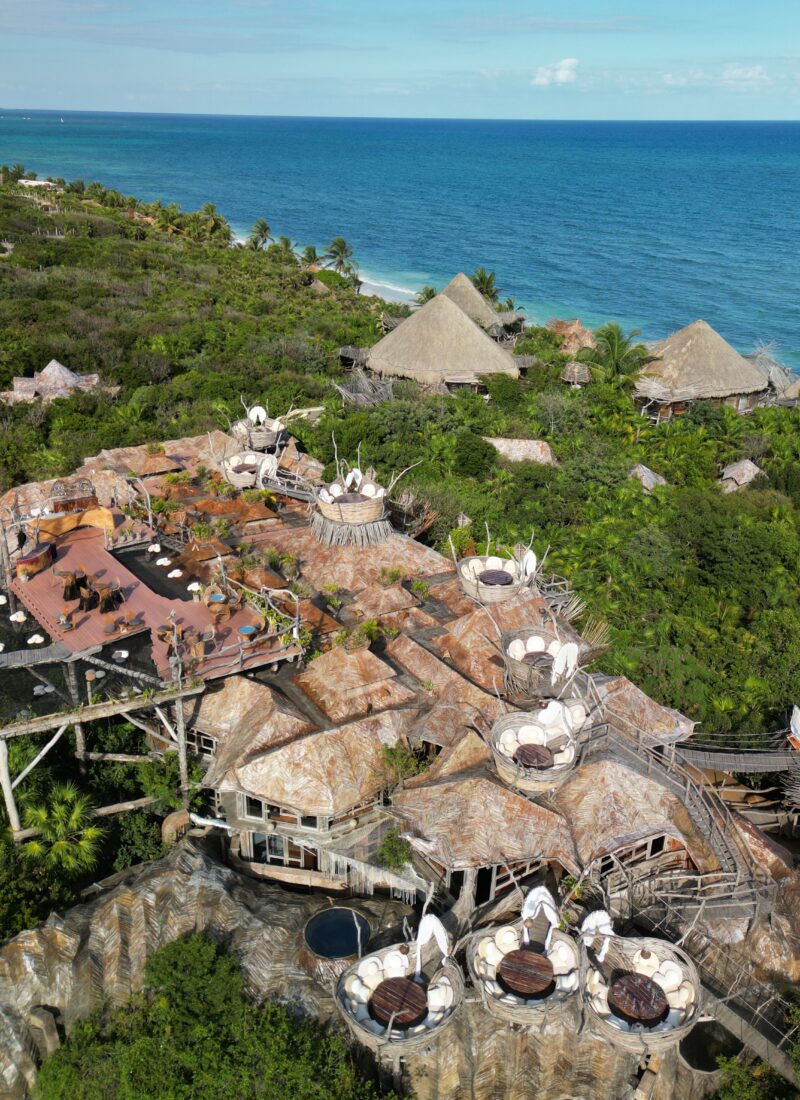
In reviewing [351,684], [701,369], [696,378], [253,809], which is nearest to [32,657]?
[253,809]

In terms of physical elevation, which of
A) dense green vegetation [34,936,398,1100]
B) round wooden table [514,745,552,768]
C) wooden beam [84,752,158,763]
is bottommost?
dense green vegetation [34,936,398,1100]

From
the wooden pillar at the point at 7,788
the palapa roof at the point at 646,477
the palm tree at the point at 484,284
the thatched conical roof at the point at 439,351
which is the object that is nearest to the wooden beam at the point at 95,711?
the wooden pillar at the point at 7,788

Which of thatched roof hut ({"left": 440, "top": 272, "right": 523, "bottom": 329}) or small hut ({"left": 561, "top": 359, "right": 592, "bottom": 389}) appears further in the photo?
thatched roof hut ({"left": 440, "top": 272, "right": 523, "bottom": 329})

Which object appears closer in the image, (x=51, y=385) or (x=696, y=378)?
(x=51, y=385)

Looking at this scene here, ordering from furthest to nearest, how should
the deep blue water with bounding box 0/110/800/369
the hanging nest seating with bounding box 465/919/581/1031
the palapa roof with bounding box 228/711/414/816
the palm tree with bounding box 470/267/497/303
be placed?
the deep blue water with bounding box 0/110/800/369, the palm tree with bounding box 470/267/497/303, the palapa roof with bounding box 228/711/414/816, the hanging nest seating with bounding box 465/919/581/1031

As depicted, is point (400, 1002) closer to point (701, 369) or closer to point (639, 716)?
point (639, 716)

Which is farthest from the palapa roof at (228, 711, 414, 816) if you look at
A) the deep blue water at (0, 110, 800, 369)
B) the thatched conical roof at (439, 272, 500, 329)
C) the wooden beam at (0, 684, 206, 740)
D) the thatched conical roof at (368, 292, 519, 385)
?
the deep blue water at (0, 110, 800, 369)

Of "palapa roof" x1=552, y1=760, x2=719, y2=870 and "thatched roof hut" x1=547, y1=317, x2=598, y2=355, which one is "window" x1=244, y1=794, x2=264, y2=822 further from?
"thatched roof hut" x1=547, y1=317, x2=598, y2=355

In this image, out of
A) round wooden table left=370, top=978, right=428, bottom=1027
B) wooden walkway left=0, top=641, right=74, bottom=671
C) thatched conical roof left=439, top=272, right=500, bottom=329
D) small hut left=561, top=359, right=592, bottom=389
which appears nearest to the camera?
round wooden table left=370, top=978, right=428, bottom=1027
